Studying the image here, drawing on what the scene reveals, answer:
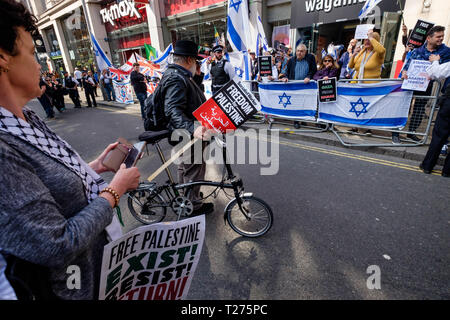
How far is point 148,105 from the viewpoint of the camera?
2.61 metres

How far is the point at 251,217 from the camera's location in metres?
2.84

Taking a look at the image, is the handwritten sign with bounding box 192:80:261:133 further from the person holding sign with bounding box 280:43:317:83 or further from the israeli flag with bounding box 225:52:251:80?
the israeli flag with bounding box 225:52:251:80

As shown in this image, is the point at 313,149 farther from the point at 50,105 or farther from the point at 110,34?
the point at 110,34

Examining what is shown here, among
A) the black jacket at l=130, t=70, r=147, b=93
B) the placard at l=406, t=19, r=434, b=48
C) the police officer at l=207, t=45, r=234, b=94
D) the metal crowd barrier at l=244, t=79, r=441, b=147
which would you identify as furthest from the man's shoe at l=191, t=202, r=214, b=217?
the black jacket at l=130, t=70, r=147, b=93

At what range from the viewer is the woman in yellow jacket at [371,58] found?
5498 millimetres

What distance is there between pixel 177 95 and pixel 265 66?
5.56m

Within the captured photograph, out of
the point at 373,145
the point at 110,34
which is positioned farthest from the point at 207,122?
the point at 110,34

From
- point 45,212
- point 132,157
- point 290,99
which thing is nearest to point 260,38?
point 290,99

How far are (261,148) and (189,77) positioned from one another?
3.34 m

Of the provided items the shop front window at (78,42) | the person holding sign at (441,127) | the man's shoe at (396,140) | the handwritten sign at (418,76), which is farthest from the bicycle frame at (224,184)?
the shop front window at (78,42)

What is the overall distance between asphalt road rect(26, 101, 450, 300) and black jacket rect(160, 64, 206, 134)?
1.42 meters

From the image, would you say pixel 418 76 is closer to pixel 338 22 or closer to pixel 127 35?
pixel 338 22

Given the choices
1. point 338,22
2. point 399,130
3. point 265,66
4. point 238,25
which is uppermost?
point 338,22

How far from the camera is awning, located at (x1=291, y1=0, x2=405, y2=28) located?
9105 mm
